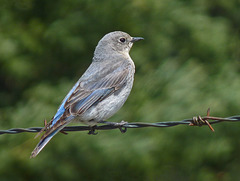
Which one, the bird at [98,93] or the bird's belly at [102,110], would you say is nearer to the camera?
the bird at [98,93]

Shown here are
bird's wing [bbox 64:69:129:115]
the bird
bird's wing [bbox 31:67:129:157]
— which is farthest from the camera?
bird's wing [bbox 64:69:129:115]

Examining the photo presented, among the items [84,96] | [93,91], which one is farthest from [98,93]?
[84,96]

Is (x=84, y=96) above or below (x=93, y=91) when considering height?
below

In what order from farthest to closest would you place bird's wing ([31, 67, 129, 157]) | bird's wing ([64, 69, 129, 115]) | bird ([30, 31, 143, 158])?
bird's wing ([64, 69, 129, 115])
bird ([30, 31, 143, 158])
bird's wing ([31, 67, 129, 157])

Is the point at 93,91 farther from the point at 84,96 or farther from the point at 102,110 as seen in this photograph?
the point at 102,110

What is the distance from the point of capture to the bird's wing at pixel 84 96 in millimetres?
5195

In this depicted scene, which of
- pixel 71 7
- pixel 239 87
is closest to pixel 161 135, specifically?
pixel 239 87

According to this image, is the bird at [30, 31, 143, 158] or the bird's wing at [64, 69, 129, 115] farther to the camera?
the bird's wing at [64, 69, 129, 115]

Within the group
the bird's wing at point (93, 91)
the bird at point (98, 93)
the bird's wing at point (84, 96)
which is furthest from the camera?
the bird's wing at point (93, 91)

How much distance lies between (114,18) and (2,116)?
2549 millimetres

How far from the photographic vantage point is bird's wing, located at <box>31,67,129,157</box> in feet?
17.0

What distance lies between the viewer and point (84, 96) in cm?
569

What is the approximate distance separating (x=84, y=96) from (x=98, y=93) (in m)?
0.21

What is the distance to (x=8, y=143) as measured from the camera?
751cm
